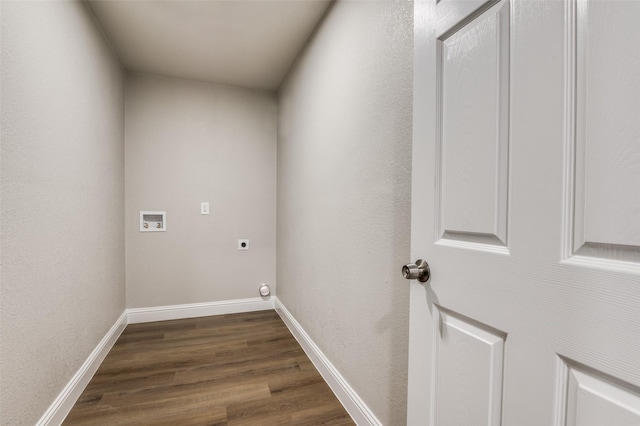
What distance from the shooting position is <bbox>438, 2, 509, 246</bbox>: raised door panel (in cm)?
65

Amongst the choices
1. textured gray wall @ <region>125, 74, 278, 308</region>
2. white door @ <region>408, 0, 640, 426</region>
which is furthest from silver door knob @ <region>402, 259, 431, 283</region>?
textured gray wall @ <region>125, 74, 278, 308</region>

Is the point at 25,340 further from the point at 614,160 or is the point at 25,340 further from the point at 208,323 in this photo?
the point at 614,160

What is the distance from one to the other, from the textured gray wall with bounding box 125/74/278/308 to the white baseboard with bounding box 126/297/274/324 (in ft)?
0.18

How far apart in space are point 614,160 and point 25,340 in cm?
192

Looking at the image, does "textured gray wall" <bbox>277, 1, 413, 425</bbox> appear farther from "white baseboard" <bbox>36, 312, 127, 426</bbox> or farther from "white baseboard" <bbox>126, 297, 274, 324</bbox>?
"white baseboard" <bbox>36, 312, 127, 426</bbox>

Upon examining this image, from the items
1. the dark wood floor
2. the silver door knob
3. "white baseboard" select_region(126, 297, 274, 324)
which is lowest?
the dark wood floor

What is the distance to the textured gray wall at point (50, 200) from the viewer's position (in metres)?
1.17

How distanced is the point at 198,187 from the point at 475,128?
277 cm

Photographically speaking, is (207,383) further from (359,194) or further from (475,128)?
(475,128)

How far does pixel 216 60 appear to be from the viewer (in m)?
2.57

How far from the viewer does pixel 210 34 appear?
219cm

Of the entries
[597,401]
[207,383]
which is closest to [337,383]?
[207,383]

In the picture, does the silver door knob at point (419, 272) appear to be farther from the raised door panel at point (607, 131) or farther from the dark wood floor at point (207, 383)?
the dark wood floor at point (207, 383)

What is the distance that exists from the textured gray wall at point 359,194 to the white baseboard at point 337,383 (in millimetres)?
52
